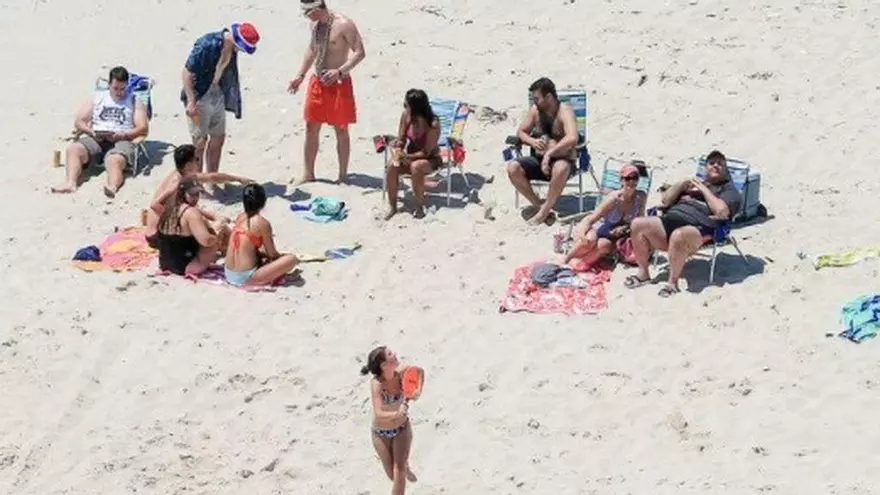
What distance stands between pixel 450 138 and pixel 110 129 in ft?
9.83

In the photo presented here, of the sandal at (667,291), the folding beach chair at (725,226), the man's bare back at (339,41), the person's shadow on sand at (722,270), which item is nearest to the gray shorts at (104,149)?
the man's bare back at (339,41)

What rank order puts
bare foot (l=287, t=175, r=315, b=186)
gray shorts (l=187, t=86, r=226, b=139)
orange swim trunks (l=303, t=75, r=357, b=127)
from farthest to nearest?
bare foot (l=287, t=175, r=315, b=186), orange swim trunks (l=303, t=75, r=357, b=127), gray shorts (l=187, t=86, r=226, b=139)

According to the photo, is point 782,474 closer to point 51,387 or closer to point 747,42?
point 51,387

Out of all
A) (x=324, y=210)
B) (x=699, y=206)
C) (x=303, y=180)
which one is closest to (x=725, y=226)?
(x=699, y=206)

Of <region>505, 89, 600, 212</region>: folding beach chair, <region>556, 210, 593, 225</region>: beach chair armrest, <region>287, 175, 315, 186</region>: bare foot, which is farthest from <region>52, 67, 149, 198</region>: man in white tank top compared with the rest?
<region>556, 210, 593, 225</region>: beach chair armrest

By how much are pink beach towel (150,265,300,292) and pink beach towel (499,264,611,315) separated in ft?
5.02

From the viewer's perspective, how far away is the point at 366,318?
10.1 metres

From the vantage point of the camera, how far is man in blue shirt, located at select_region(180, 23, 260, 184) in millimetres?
12195

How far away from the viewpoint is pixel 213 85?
486 inches

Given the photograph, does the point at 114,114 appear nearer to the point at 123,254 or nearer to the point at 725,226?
the point at 123,254

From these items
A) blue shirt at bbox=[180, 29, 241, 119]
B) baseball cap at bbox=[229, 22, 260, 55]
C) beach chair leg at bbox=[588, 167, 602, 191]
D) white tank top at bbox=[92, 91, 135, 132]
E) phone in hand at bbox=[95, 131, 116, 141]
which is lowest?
beach chair leg at bbox=[588, 167, 602, 191]

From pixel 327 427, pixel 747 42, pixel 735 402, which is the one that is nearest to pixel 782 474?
pixel 735 402

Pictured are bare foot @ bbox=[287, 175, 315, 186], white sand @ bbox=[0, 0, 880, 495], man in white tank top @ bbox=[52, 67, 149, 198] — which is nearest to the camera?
white sand @ bbox=[0, 0, 880, 495]

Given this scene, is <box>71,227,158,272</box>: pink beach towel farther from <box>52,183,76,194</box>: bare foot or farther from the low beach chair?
the low beach chair
